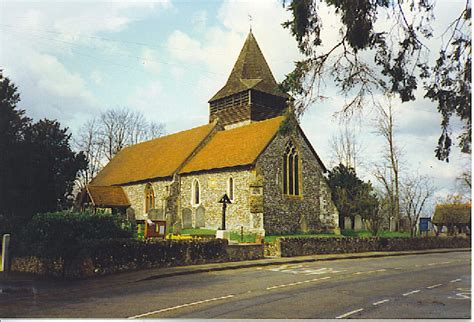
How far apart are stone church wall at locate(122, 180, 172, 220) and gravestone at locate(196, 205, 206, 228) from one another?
2.57 m

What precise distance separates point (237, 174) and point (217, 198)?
1.78 metres

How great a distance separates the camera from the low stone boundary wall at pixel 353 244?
16750mm

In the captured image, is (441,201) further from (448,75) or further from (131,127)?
(131,127)

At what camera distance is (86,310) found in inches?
286

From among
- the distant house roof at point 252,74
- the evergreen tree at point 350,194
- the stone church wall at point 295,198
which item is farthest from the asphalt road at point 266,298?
the distant house roof at point 252,74

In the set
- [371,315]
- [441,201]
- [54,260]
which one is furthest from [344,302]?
[54,260]

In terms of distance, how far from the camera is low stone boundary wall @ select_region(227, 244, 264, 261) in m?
14.4

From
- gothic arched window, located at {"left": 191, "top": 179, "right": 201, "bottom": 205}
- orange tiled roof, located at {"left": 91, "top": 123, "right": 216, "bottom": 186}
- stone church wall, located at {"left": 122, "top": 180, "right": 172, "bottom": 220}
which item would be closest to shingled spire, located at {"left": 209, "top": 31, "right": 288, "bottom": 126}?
orange tiled roof, located at {"left": 91, "top": 123, "right": 216, "bottom": 186}

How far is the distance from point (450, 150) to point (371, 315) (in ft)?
10.2

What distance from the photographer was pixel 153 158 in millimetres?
30266

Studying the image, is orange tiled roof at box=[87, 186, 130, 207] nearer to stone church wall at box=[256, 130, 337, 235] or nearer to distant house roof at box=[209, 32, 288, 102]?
distant house roof at box=[209, 32, 288, 102]

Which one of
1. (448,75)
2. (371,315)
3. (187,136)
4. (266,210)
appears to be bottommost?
(371,315)

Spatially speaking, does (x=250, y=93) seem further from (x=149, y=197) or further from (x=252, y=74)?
(x=149, y=197)

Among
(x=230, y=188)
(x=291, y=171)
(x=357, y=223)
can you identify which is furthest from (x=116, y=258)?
(x=357, y=223)
